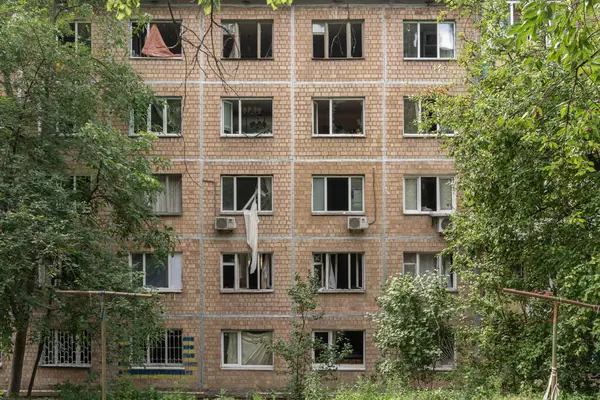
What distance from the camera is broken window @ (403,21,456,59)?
25.0 metres

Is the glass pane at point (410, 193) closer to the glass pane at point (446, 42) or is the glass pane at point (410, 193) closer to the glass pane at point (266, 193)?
the glass pane at point (446, 42)

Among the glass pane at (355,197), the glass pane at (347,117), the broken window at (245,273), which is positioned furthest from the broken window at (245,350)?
the glass pane at (347,117)

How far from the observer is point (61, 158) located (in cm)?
2017

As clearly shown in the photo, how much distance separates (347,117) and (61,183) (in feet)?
32.0

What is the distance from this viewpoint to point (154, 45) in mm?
24016

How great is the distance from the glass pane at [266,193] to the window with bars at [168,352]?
482 centimetres

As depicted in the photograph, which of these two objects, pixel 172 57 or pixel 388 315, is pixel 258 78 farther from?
pixel 388 315

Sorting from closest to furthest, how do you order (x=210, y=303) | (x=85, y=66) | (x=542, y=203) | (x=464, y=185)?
(x=542, y=203), (x=464, y=185), (x=85, y=66), (x=210, y=303)

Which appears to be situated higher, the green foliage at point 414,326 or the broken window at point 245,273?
the broken window at point 245,273

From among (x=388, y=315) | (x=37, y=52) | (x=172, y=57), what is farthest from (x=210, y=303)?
(x=37, y=52)

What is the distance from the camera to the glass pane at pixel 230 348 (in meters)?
24.7

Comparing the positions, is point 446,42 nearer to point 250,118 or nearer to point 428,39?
point 428,39

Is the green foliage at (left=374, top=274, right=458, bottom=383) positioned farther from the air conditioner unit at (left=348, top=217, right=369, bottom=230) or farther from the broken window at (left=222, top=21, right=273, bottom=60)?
the broken window at (left=222, top=21, right=273, bottom=60)

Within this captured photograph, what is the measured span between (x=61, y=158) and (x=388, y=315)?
31.7 ft
